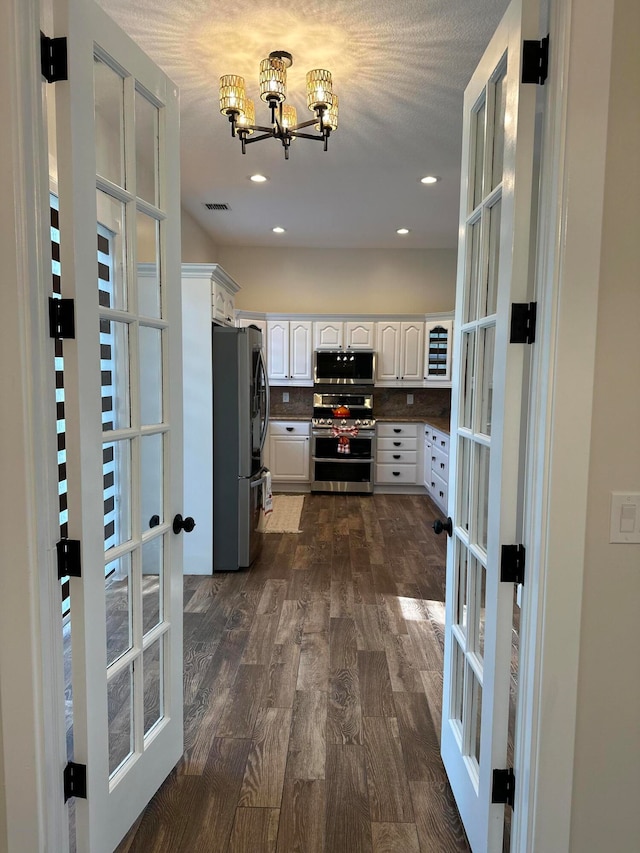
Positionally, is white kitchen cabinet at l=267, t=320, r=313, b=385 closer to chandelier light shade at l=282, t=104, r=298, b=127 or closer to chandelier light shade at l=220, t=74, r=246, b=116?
chandelier light shade at l=282, t=104, r=298, b=127

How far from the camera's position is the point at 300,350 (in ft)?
20.4

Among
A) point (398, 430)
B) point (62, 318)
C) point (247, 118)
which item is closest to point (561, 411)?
point (62, 318)

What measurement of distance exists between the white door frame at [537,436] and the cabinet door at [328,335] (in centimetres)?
510

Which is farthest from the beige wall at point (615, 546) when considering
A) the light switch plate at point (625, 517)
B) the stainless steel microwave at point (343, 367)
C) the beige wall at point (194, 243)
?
the stainless steel microwave at point (343, 367)

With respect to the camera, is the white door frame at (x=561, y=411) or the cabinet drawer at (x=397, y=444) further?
the cabinet drawer at (x=397, y=444)

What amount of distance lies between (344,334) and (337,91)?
336 cm

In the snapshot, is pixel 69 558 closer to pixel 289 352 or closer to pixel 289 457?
pixel 289 457

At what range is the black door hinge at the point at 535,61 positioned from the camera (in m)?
1.09

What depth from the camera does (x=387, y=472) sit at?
616 cm

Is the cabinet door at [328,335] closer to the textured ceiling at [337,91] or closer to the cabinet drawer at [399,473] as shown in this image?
the textured ceiling at [337,91]

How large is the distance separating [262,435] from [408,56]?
98.8 inches

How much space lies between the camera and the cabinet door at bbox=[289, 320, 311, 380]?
20.2 feet

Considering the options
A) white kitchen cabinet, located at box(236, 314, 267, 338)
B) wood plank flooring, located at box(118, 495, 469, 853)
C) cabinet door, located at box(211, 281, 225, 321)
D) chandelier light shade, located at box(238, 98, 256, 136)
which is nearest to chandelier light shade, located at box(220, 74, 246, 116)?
chandelier light shade, located at box(238, 98, 256, 136)

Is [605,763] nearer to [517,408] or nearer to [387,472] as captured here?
[517,408]
